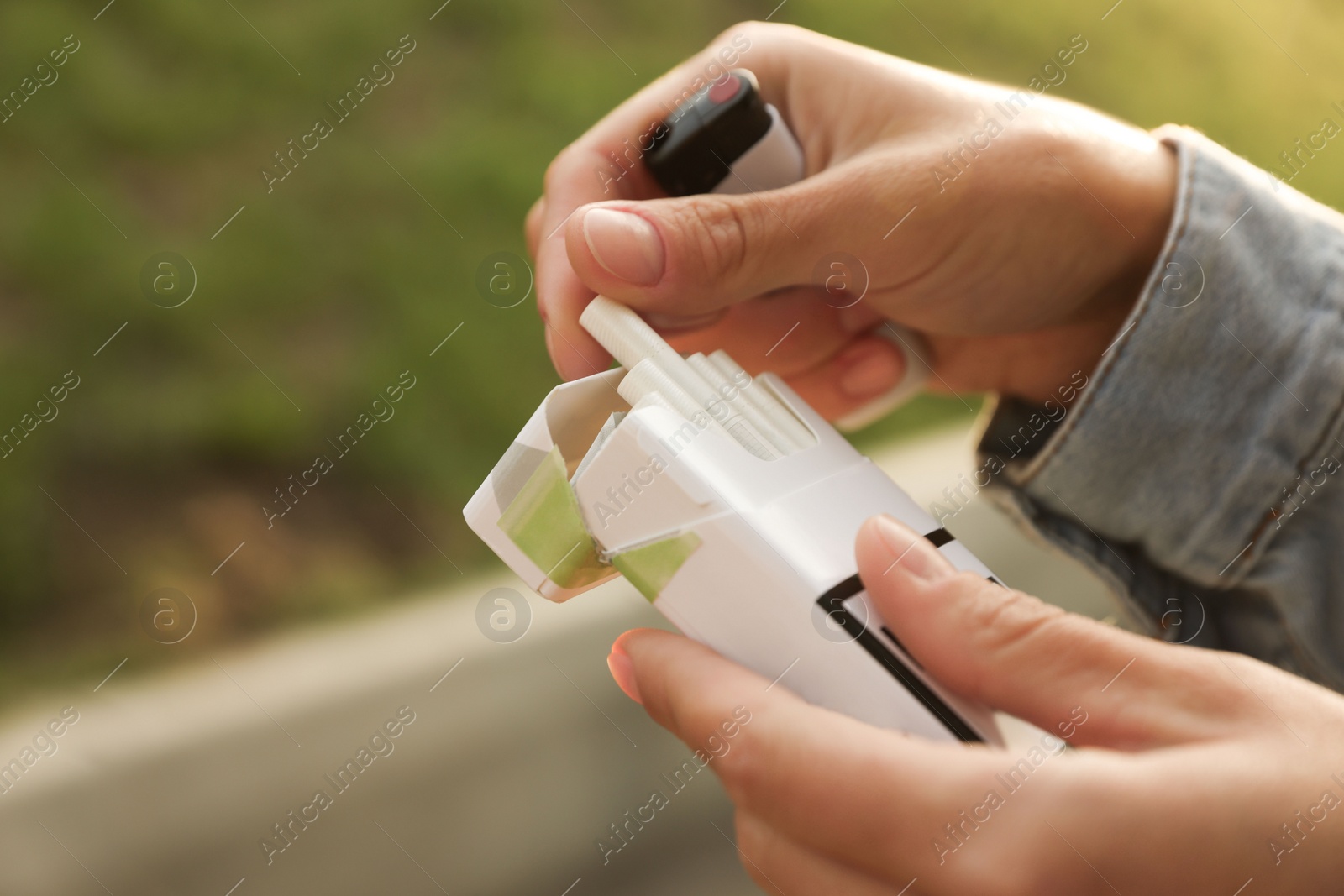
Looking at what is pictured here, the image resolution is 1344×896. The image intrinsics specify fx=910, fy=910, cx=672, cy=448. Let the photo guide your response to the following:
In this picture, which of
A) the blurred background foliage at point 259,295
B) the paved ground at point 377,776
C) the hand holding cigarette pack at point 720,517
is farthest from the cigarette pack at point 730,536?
the blurred background foliage at point 259,295

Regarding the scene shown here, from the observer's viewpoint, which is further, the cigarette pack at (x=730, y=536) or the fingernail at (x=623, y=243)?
the fingernail at (x=623, y=243)

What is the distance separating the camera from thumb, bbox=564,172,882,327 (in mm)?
527

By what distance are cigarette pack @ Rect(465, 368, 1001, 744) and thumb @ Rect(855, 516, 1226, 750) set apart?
0.05 feet

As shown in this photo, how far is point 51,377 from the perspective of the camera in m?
1.00

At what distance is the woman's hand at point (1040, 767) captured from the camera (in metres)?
0.36

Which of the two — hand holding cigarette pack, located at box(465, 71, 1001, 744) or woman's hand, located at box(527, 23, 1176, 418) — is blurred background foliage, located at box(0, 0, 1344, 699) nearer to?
woman's hand, located at box(527, 23, 1176, 418)

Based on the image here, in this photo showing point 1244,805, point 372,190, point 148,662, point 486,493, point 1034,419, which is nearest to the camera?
point 1244,805

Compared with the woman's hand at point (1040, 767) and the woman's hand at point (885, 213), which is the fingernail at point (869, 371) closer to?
the woman's hand at point (885, 213)

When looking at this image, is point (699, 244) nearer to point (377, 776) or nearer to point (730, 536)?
point (730, 536)

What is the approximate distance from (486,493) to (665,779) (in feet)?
1.62

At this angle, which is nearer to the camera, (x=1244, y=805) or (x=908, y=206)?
(x=1244, y=805)

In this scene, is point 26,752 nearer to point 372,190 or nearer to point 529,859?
point 529,859

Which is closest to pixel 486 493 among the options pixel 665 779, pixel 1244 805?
pixel 1244 805

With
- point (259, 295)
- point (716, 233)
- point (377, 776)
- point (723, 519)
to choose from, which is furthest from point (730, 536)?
point (259, 295)
